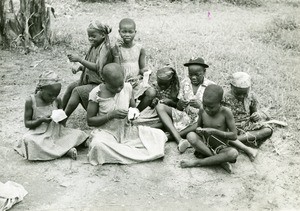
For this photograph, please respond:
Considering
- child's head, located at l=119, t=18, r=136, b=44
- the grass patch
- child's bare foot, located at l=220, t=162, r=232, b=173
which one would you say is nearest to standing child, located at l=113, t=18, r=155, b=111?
child's head, located at l=119, t=18, r=136, b=44

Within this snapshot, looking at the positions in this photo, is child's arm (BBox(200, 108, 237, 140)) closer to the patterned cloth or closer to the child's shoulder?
the child's shoulder

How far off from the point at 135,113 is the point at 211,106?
79 cm

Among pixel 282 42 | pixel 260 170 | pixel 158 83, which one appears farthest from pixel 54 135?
pixel 282 42

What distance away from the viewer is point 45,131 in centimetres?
440

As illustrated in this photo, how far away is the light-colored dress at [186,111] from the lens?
480 cm

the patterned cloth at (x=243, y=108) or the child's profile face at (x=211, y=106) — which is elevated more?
the child's profile face at (x=211, y=106)

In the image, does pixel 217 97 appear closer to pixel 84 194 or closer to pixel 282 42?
pixel 84 194

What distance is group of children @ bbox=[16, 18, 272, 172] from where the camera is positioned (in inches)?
166

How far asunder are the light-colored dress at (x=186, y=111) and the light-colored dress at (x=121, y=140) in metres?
0.36

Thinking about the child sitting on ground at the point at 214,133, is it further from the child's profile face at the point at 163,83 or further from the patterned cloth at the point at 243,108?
the child's profile face at the point at 163,83

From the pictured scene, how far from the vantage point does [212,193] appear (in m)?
3.85

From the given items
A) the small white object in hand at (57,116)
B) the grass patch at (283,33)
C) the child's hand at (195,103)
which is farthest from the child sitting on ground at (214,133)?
the grass patch at (283,33)

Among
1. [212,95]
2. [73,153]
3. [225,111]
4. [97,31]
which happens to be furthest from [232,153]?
[97,31]

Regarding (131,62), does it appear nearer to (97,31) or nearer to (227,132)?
(97,31)
